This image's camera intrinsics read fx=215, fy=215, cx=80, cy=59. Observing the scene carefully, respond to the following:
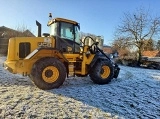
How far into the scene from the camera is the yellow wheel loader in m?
6.70

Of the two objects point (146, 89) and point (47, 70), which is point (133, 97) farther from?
point (47, 70)

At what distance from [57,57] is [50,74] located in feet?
2.34

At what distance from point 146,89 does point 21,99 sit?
426 cm

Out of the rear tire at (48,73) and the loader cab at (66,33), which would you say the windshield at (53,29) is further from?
the rear tire at (48,73)

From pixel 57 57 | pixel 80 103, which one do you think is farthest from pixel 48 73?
pixel 80 103

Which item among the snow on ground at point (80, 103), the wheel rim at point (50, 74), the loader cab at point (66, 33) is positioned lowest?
the snow on ground at point (80, 103)

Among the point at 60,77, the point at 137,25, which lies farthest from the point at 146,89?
the point at 137,25

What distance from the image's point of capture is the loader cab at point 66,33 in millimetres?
7688

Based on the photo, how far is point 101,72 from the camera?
26.3ft

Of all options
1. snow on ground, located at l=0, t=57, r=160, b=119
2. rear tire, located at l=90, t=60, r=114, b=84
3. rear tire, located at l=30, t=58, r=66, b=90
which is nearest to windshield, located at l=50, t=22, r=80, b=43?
rear tire, located at l=90, t=60, r=114, b=84

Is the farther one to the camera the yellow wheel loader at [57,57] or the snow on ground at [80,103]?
the yellow wheel loader at [57,57]

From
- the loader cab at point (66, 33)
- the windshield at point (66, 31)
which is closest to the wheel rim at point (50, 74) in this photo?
the loader cab at point (66, 33)

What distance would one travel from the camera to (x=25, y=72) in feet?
22.1

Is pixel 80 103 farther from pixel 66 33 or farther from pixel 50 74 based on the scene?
A: pixel 66 33
